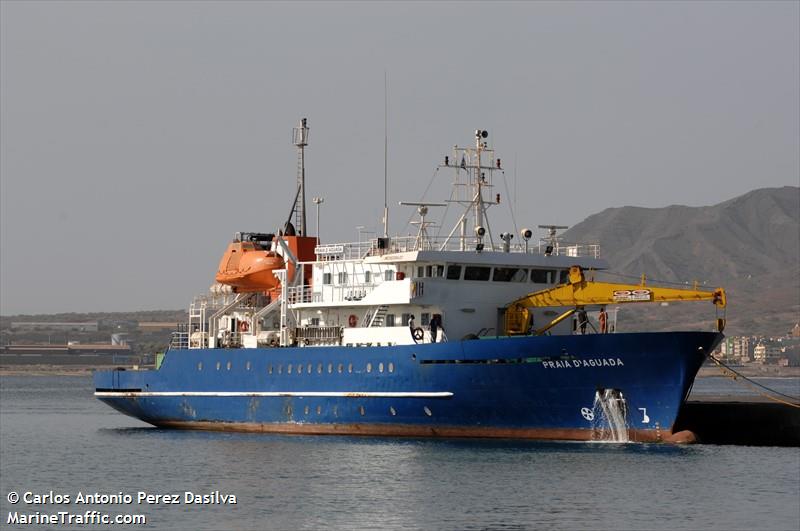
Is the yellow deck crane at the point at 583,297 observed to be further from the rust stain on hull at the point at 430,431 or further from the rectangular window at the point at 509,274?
the rust stain on hull at the point at 430,431

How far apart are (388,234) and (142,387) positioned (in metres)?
12.6

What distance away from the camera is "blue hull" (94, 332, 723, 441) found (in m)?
37.8

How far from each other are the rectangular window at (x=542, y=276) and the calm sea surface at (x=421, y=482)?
6009 millimetres

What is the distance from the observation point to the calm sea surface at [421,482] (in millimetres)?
28281

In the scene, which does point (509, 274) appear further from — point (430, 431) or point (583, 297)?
point (430, 431)

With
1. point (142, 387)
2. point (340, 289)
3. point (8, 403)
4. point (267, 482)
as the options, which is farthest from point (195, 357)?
point (8, 403)

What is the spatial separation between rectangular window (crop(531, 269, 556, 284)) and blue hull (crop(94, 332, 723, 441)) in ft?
15.4

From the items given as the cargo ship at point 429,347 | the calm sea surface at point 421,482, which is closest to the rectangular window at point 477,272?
the cargo ship at point 429,347

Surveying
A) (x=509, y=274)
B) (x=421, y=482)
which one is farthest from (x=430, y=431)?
(x=421, y=482)

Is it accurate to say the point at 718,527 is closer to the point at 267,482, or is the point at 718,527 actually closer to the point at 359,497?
the point at 359,497

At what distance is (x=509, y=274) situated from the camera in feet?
141

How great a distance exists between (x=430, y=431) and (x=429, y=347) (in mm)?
2705

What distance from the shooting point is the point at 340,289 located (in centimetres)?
4488

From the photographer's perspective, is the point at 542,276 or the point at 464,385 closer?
the point at 464,385
